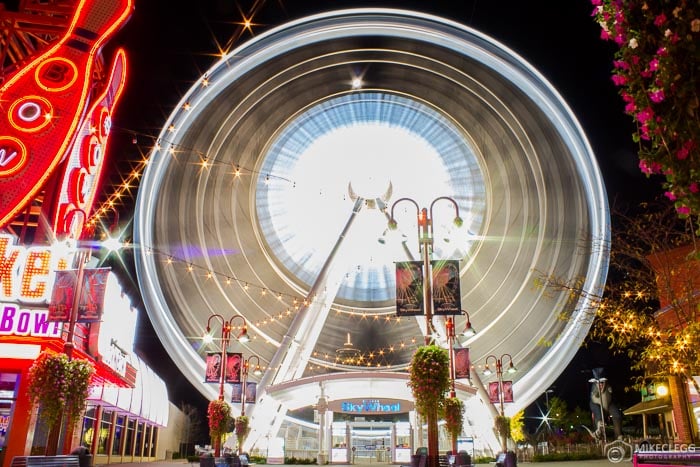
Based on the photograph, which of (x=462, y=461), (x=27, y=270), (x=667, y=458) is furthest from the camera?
(x=27, y=270)

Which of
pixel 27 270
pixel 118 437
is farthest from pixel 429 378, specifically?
pixel 118 437

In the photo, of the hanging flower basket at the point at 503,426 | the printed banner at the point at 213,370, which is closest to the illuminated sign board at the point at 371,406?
the hanging flower basket at the point at 503,426

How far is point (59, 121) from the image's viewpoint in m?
18.6

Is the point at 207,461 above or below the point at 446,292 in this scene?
below

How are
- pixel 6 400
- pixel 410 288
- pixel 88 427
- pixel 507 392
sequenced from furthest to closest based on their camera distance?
pixel 507 392 → pixel 88 427 → pixel 6 400 → pixel 410 288

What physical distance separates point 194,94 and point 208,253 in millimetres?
9246

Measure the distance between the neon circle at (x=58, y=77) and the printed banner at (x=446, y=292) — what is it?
45.5 feet

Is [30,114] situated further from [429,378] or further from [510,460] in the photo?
[510,460]

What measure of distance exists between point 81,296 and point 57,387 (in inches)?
113

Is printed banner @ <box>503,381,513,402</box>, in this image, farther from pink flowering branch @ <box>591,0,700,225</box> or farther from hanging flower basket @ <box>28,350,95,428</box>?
pink flowering branch @ <box>591,0,700,225</box>

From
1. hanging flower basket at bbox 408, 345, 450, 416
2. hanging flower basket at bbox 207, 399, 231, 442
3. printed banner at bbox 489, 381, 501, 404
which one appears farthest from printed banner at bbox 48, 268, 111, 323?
printed banner at bbox 489, 381, 501, 404

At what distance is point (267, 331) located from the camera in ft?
123

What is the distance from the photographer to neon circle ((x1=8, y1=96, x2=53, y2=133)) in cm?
1842

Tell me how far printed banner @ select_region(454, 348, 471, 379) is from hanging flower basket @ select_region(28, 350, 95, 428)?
46.1 feet
